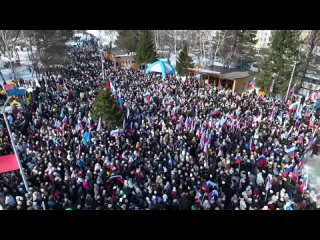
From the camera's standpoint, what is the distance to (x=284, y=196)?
29.0 feet

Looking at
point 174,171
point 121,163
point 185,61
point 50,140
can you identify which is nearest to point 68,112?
point 50,140

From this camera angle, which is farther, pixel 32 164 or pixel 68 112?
pixel 68 112

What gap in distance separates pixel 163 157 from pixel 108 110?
410cm

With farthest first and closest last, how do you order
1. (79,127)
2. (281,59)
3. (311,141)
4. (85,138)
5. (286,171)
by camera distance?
(281,59), (79,127), (311,141), (85,138), (286,171)

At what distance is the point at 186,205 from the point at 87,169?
157 inches

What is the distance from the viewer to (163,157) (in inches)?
431

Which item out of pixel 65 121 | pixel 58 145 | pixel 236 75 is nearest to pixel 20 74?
pixel 65 121

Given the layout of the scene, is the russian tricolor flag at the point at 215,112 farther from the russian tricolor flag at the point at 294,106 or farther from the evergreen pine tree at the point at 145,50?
the evergreen pine tree at the point at 145,50

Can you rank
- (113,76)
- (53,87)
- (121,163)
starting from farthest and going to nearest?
(113,76), (53,87), (121,163)

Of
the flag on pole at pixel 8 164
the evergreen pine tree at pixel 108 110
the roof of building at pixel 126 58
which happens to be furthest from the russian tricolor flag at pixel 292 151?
the roof of building at pixel 126 58

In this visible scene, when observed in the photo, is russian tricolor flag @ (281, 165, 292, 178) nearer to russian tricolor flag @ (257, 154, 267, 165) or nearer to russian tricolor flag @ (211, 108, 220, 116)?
russian tricolor flag @ (257, 154, 267, 165)

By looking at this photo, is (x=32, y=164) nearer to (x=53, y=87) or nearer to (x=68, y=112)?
(x=68, y=112)

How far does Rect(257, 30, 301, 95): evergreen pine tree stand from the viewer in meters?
20.8

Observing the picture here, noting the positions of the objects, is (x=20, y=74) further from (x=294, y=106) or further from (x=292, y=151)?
(x=292, y=151)
